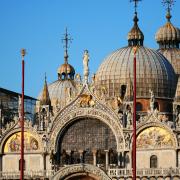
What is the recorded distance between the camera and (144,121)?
9438 cm

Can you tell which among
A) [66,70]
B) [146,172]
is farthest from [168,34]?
[146,172]

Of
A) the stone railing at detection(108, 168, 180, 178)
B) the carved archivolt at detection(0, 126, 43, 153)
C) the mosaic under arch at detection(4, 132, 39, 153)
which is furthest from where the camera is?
the mosaic under arch at detection(4, 132, 39, 153)

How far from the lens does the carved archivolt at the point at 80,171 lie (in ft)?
304

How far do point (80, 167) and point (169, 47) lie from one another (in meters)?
33.4

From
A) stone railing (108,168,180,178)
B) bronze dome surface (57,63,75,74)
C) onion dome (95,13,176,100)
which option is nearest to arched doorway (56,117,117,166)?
stone railing (108,168,180,178)

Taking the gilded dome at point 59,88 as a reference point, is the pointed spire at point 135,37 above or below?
above

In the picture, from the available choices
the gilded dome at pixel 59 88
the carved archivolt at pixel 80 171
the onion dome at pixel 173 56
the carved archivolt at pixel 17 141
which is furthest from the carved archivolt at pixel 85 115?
Result: the gilded dome at pixel 59 88

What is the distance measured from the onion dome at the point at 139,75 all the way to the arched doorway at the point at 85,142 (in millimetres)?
6325

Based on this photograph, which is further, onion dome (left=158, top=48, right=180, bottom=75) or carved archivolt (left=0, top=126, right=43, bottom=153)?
onion dome (left=158, top=48, right=180, bottom=75)

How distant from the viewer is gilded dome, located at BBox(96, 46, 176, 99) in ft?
343

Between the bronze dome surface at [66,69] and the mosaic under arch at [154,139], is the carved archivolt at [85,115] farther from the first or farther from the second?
the bronze dome surface at [66,69]

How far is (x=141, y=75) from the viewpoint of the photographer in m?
105

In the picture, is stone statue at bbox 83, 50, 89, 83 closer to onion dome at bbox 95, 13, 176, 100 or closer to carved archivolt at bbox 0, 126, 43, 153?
onion dome at bbox 95, 13, 176, 100

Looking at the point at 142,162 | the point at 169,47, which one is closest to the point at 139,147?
the point at 142,162
